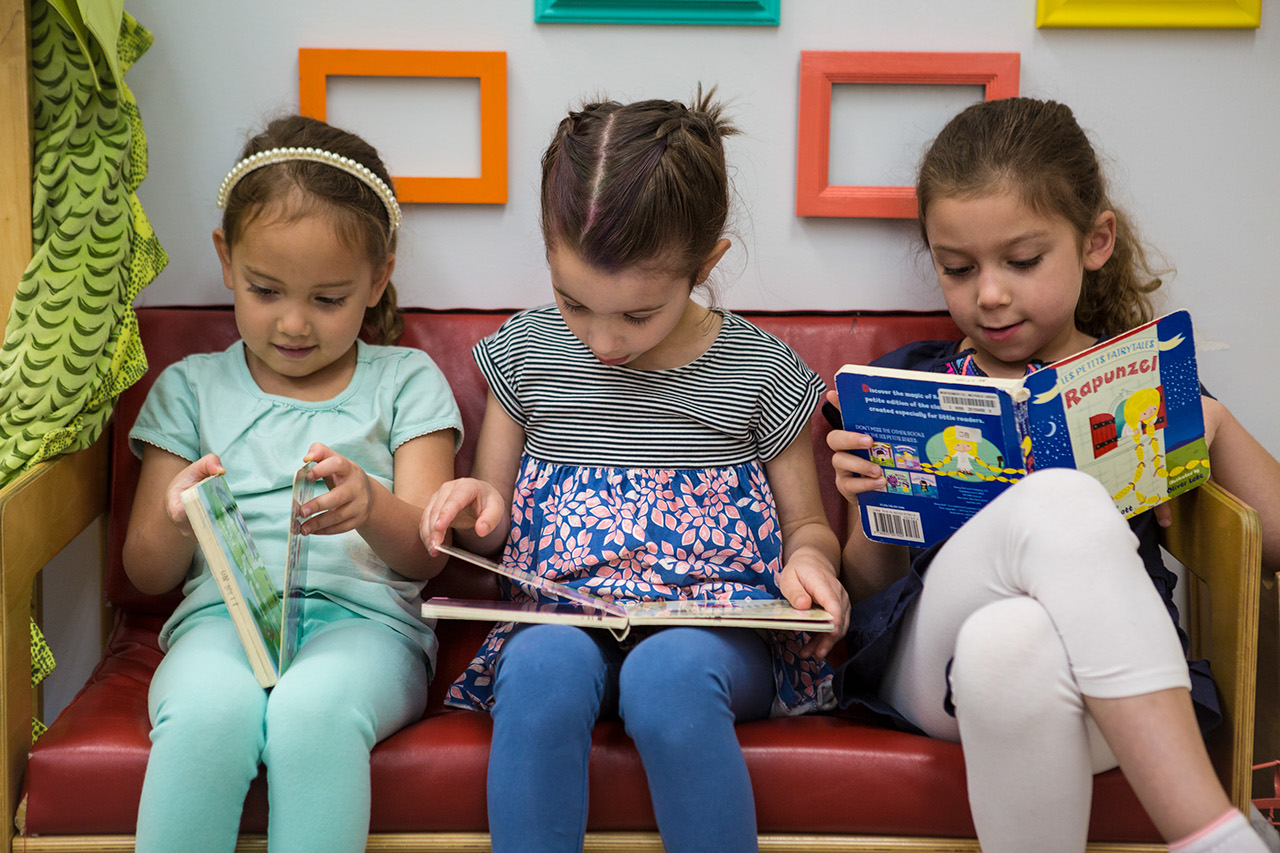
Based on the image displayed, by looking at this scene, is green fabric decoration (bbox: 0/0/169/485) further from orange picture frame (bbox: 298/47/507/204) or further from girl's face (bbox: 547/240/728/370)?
girl's face (bbox: 547/240/728/370)

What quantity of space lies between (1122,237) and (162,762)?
1442 millimetres

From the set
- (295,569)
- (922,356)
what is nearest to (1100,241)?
(922,356)

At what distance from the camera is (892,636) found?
4.04 ft

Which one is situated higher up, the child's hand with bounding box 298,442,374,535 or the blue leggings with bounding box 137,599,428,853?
the child's hand with bounding box 298,442,374,535

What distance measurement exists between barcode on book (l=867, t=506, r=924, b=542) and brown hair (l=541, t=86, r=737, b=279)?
0.37 metres

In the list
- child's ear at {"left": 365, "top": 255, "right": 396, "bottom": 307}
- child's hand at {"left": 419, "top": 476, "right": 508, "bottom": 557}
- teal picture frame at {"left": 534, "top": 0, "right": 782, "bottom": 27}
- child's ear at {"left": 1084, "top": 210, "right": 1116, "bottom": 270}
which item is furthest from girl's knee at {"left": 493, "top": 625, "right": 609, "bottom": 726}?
teal picture frame at {"left": 534, "top": 0, "right": 782, "bottom": 27}

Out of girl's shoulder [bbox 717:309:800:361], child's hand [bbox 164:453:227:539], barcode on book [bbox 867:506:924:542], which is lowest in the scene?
barcode on book [bbox 867:506:924:542]

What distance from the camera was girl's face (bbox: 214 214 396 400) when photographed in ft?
4.46

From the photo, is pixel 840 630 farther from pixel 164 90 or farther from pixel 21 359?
pixel 164 90

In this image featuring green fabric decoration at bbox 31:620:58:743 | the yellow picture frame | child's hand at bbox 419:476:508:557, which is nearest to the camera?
child's hand at bbox 419:476:508:557

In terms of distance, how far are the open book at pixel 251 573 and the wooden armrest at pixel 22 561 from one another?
0.78ft

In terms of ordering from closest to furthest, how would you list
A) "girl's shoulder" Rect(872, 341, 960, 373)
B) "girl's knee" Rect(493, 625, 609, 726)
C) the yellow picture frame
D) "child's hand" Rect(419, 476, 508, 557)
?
1. "girl's knee" Rect(493, 625, 609, 726)
2. "child's hand" Rect(419, 476, 508, 557)
3. "girl's shoulder" Rect(872, 341, 960, 373)
4. the yellow picture frame

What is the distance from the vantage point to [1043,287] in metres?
1.34

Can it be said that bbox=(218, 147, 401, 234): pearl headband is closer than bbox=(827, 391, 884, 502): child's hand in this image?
No
